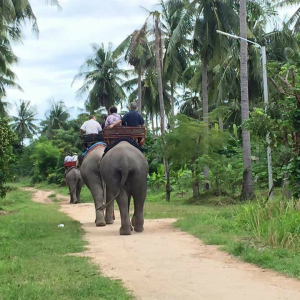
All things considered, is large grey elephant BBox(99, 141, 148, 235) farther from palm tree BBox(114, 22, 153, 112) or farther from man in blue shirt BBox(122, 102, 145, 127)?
palm tree BBox(114, 22, 153, 112)

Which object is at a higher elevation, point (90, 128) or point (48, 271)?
point (90, 128)

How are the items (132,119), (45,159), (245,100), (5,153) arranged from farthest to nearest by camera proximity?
(45,159)
(245,100)
(5,153)
(132,119)

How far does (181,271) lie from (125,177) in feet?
13.5

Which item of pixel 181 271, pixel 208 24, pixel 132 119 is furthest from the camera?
pixel 208 24

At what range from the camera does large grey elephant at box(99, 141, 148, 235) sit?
414 inches

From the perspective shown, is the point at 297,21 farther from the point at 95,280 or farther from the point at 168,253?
the point at 95,280

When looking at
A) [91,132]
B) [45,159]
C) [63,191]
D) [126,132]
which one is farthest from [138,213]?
[45,159]

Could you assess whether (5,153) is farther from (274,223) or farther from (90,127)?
(274,223)

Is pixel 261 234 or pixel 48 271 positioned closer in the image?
pixel 48 271

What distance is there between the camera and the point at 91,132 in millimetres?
13562

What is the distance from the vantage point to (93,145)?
43.8 ft

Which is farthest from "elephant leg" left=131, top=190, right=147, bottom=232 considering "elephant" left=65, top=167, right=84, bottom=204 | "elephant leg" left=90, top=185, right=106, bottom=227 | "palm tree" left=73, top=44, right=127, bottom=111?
"palm tree" left=73, top=44, right=127, bottom=111

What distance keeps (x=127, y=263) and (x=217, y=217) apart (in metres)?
5.68

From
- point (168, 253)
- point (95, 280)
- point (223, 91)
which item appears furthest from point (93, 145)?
point (223, 91)
